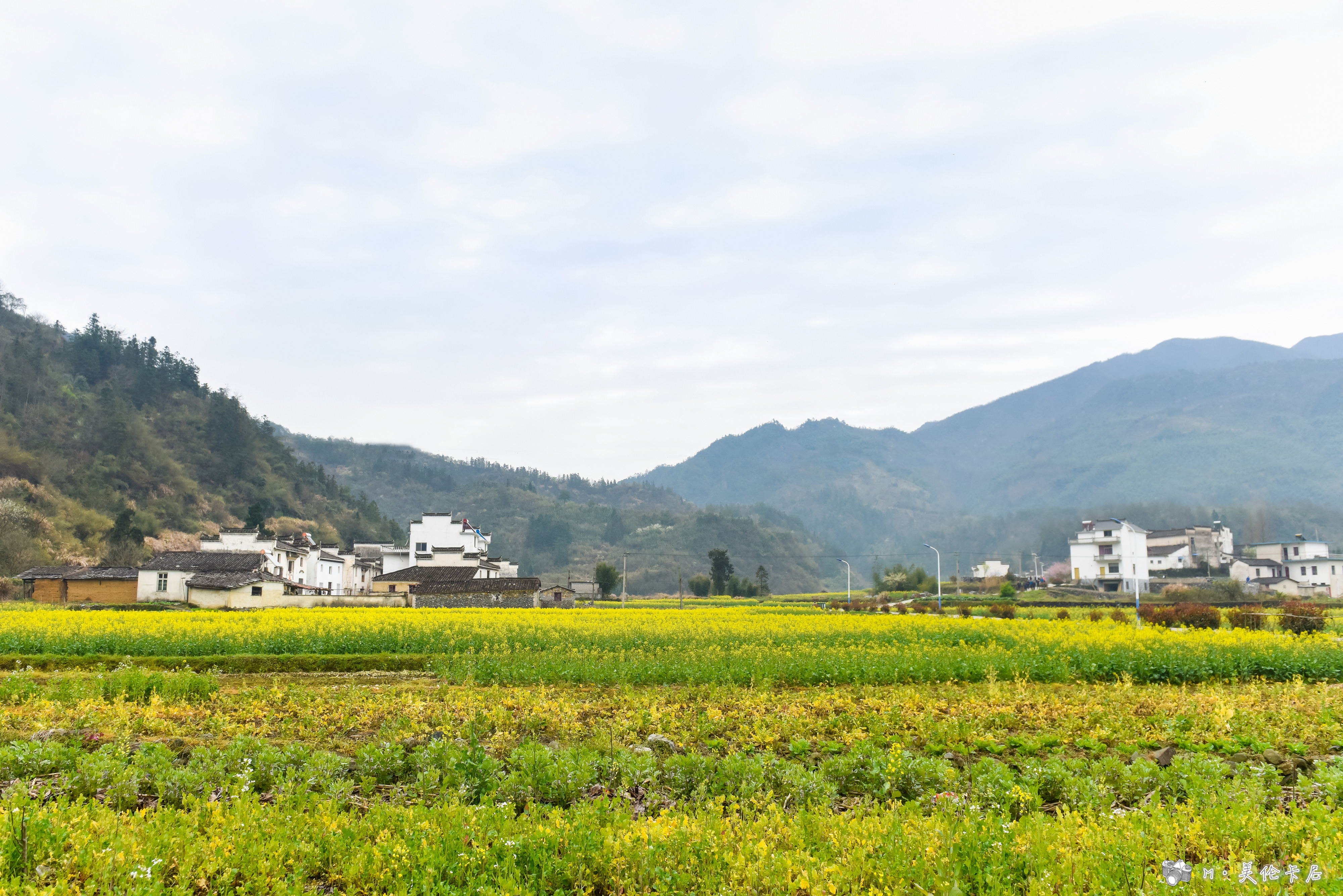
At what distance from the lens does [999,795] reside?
897 centimetres

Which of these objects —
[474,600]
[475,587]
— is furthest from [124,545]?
[474,600]

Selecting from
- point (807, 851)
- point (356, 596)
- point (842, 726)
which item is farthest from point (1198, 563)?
point (807, 851)

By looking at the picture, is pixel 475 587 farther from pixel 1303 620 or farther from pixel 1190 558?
pixel 1190 558

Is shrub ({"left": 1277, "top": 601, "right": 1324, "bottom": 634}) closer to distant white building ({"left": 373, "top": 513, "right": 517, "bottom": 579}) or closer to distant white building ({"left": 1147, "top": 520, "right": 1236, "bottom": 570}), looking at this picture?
distant white building ({"left": 1147, "top": 520, "right": 1236, "bottom": 570})

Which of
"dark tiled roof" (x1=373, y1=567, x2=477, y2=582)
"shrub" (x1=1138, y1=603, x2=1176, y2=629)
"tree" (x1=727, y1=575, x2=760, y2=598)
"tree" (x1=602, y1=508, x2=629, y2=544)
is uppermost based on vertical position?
"tree" (x1=602, y1=508, x2=629, y2=544)

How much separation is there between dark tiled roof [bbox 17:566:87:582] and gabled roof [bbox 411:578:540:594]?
968 inches

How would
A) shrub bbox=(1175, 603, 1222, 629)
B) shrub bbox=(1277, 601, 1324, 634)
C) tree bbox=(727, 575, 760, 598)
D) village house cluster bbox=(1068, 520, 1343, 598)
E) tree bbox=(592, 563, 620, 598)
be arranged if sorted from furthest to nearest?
1. tree bbox=(727, 575, 760, 598)
2. tree bbox=(592, 563, 620, 598)
3. village house cluster bbox=(1068, 520, 1343, 598)
4. shrub bbox=(1175, 603, 1222, 629)
5. shrub bbox=(1277, 601, 1324, 634)

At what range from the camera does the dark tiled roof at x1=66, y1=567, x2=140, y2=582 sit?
57156 mm

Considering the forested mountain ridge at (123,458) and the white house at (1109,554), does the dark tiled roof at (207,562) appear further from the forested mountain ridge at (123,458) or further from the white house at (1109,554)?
the white house at (1109,554)

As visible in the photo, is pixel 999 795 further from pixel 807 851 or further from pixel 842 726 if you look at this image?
pixel 842 726

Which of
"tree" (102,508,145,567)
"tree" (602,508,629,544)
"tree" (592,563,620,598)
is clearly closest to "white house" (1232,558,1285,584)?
"tree" (592,563,620,598)

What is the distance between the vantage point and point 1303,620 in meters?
33.0

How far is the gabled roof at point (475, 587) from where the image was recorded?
185 ft

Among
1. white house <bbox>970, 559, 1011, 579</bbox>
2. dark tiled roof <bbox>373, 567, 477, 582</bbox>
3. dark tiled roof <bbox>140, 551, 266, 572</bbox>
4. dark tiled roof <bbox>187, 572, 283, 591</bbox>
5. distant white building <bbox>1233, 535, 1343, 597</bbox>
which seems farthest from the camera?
white house <bbox>970, 559, 1011, 579</bbox>
